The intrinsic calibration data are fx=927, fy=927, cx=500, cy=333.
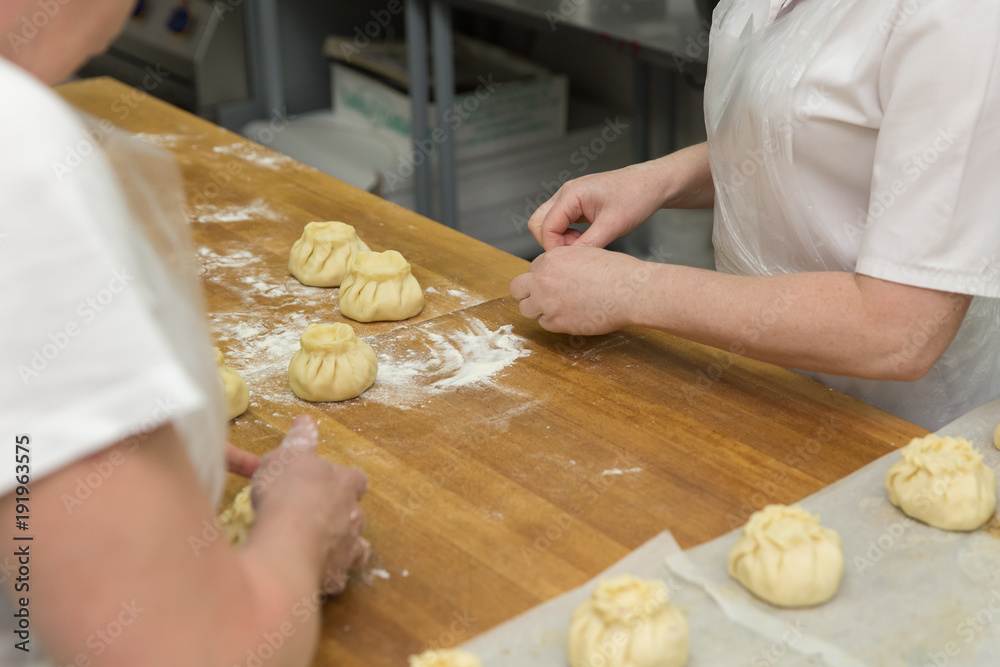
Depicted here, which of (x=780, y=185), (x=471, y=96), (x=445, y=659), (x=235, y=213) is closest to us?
(x=445, y=659)

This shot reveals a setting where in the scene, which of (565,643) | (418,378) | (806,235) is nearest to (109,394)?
(565,643)

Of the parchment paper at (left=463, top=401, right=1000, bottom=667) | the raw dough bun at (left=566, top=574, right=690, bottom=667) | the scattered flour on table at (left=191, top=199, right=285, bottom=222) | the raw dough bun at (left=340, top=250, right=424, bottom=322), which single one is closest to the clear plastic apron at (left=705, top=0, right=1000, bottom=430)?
the parchment paper at (left=463, top=401, right=1000, bottom=667)

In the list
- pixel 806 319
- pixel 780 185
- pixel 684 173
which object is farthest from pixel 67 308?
pixel 684 173

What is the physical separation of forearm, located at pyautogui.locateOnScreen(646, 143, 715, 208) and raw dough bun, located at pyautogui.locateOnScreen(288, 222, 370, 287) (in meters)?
0.56

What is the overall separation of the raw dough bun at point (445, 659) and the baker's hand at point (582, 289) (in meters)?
0.64

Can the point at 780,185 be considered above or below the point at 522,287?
above

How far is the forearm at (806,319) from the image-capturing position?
44.7 inches

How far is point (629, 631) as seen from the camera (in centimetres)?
87

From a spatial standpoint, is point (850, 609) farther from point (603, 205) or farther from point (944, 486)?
point (603, 205)

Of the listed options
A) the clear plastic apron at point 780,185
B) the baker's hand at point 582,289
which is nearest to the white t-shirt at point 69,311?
the baker's hand at point 582,289

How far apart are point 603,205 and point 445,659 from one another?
3.11 feet

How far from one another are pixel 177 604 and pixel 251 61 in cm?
352

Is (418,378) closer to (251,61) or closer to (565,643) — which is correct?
(565,643)

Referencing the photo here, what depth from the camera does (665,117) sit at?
320 centimetres
